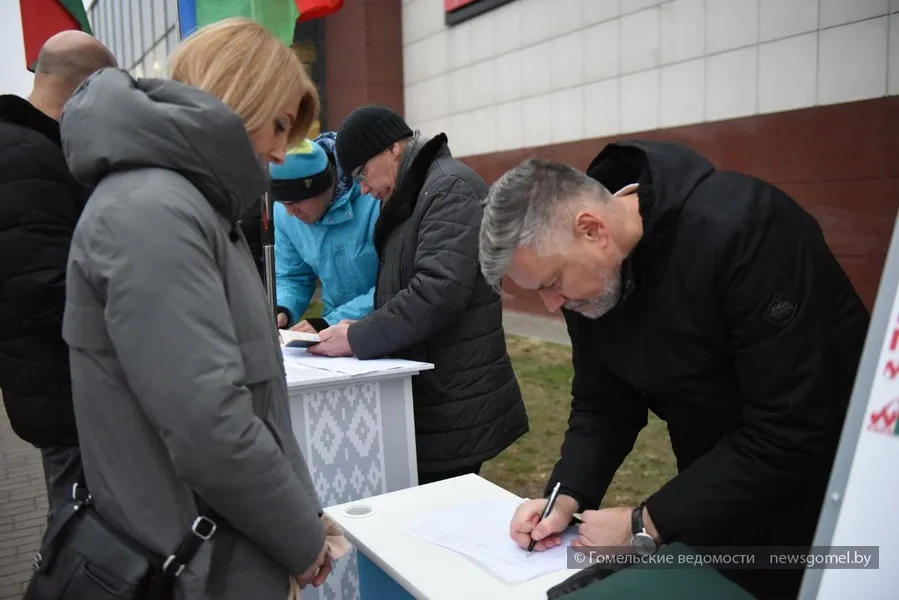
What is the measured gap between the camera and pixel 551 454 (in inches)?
187

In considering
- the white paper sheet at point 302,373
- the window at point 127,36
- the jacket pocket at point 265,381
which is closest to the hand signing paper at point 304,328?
the white paper sheet at point 302,373

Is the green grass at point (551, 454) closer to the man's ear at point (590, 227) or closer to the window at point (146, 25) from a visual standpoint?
the man's ear at point (590, 227)

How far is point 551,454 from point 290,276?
2287 millimetres

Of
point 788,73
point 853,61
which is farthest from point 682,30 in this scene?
point 853,61

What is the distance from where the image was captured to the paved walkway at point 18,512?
332cm

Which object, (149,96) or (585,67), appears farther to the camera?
(585,67)

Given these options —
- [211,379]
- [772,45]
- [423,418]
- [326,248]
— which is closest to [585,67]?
[772,45]

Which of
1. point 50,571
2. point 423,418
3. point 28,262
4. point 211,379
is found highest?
point 28,262

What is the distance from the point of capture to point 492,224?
1441 millimetres

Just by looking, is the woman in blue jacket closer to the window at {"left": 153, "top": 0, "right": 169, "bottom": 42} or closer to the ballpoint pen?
the ballpoint pen

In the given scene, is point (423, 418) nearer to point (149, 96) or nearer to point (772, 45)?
point (149, 96)

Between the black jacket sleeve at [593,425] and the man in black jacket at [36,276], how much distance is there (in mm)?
1118

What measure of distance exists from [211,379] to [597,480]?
931 millimetres

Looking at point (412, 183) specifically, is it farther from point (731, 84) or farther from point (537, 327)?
point (537, 327)
